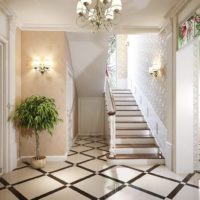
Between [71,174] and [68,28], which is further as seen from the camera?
[68,28]

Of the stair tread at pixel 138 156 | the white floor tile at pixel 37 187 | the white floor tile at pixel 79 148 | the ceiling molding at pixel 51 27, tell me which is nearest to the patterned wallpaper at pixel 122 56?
the white floor tile at pixel 79 148

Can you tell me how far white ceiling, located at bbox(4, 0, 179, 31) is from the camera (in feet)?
11.2

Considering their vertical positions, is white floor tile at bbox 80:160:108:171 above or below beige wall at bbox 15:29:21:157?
below

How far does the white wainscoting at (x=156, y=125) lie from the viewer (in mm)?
4121

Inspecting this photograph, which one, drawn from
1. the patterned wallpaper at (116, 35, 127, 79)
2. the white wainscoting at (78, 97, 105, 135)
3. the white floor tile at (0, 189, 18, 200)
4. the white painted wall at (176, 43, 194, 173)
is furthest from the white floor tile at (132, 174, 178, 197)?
the patterned wallpaper at (116, 35, 127, 79)

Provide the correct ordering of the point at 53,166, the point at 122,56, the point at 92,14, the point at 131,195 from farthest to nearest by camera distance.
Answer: the point at 122,56, the point at 53,166, the point at 131,195, the point at 92,14

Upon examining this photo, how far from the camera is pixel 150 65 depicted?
5.48m

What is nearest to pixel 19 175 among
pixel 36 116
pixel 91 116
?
pixel 36 116

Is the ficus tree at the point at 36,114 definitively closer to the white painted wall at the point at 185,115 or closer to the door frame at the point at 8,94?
the door frame at the point at 8,94

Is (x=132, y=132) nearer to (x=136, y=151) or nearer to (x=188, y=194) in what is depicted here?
(x=136, y=151)

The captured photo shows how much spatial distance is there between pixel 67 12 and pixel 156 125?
10.4ft

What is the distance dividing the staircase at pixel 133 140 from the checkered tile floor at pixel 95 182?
195mm

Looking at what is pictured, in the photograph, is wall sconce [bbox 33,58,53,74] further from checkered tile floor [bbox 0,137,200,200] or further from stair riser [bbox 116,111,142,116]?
stair riser [bbox 116,111,142,116]

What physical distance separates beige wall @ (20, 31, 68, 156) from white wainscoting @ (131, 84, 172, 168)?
7.10ft
